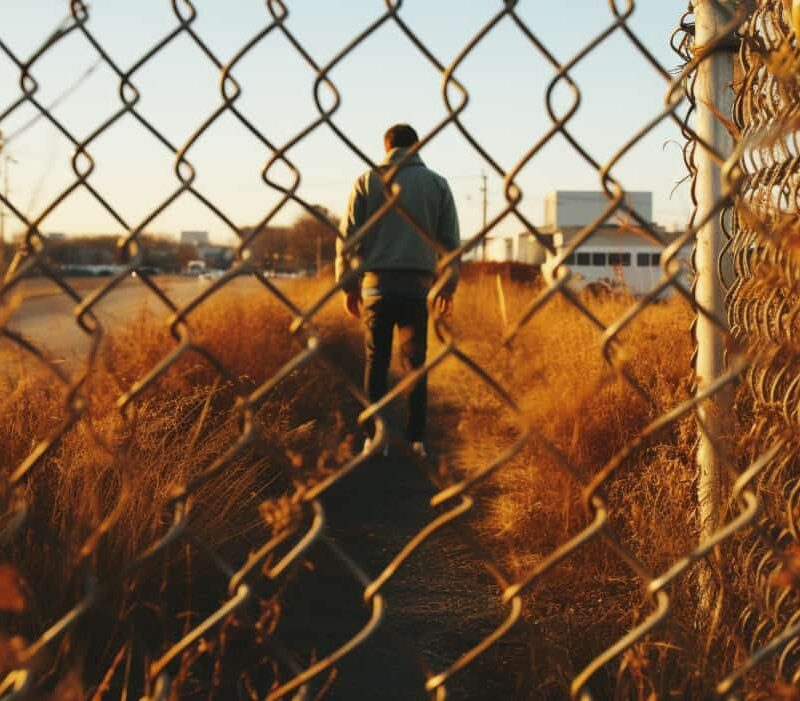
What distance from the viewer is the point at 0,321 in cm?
107

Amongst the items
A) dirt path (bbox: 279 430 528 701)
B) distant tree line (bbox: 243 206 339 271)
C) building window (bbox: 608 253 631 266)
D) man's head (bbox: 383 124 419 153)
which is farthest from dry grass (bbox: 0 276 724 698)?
man's head (bbox: 383 124 419 153)

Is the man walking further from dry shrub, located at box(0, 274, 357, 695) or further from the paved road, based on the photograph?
the paved road

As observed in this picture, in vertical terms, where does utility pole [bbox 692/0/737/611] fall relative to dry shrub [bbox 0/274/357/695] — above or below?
above

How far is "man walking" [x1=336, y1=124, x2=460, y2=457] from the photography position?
16.0ft

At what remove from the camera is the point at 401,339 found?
5.12 m

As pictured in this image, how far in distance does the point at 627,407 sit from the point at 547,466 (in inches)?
23.2

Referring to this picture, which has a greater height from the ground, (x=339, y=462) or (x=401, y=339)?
(x=339, y=462)

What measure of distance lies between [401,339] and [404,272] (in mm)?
365

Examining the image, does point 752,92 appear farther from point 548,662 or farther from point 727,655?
point 548,662

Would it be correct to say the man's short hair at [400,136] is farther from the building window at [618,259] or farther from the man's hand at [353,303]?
the building window at [618,259]

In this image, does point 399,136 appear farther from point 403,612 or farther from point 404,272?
point 403,612

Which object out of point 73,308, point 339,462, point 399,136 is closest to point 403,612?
point 73,308

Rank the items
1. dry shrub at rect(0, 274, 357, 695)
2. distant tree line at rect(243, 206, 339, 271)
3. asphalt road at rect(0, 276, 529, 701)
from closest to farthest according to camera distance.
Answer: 1. distant tree line at rect(243, 206, 339, 271)
2. dry shrub at rect(0, 274, 357, 695)
3. asphalt road at rect(0, 276, 529, 701)

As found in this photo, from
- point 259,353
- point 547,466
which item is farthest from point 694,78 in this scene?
point 259,353
